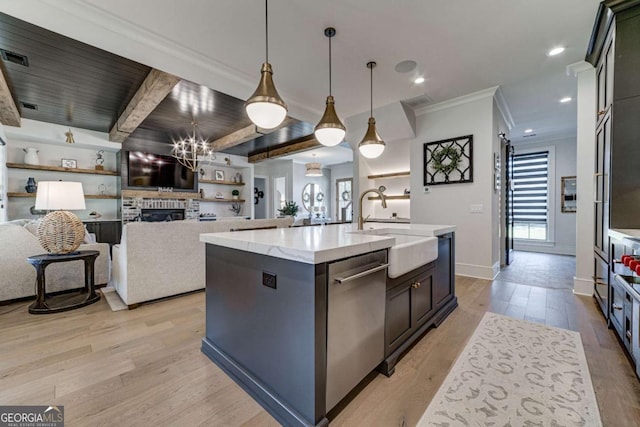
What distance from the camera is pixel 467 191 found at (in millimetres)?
4125

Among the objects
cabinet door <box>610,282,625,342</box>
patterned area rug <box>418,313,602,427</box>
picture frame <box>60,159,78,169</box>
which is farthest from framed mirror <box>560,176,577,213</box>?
picture frame <box>60,159,78,169</box>

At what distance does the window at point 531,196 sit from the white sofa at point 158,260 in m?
7.20

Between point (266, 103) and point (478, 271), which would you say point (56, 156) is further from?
point (478, 271)

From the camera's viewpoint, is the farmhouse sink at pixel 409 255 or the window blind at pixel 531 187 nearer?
the farmhouse sink at pixel 409 255

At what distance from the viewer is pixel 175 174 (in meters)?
7.17

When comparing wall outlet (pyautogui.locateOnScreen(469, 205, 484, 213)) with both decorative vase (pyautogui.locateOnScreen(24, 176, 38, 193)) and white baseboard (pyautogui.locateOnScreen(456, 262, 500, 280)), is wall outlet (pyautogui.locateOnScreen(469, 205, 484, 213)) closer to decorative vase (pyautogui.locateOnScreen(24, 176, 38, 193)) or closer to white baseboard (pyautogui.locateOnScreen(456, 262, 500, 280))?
white baseboard (pyautogui.locateOnScreen(456, 262, 500, 280))

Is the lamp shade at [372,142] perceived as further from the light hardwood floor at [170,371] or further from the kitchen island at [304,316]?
the light hardwood floor at [170,371]

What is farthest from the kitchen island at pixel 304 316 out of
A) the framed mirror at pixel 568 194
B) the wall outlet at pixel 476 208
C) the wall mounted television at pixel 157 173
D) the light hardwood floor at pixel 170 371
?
the framed mirror at pixel 568 194

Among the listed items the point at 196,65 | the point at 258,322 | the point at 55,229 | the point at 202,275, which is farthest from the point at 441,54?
the point at 55,229

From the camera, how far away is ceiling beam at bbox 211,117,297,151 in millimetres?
5330

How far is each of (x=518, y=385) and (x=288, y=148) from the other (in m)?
6.57

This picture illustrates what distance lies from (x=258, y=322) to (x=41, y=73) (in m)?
4.44

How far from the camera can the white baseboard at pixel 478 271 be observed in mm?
3949

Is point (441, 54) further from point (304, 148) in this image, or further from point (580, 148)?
point (304, 148)
